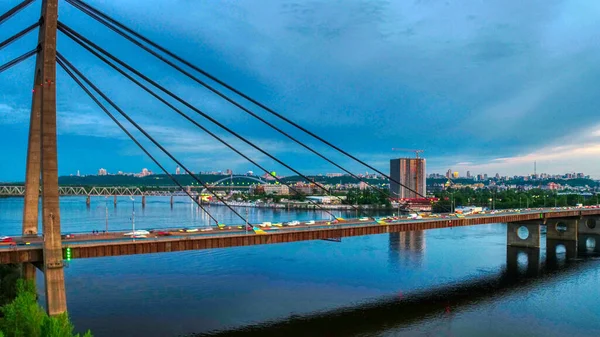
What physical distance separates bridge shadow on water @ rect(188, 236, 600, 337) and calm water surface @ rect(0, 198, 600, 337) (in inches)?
3.3

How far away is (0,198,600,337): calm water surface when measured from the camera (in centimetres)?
2694

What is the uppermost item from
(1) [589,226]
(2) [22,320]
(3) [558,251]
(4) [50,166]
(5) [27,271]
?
(4) [50,166]

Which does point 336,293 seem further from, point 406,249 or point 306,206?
point 306,206

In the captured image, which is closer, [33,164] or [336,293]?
[33,164]

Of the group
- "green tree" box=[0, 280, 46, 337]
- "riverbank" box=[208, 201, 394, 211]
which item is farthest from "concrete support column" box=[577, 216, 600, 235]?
"green tree" box=[0, 280, 46, 337]

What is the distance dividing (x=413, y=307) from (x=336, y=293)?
564cm

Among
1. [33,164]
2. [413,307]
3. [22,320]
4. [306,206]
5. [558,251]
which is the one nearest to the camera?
[22,320]

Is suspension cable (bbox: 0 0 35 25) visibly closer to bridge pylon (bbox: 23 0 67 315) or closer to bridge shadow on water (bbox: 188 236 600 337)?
bridge pylon (bbox: 23 0 67 315)

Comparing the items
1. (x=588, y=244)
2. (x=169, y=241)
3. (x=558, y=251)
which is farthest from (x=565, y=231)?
(x=169, y=241)

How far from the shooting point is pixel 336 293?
3425 cm

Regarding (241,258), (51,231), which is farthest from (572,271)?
(51,231)

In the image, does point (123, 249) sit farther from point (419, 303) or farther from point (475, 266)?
point (475, 266)

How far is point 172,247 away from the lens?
2561cm

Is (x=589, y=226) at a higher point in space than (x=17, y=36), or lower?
lower
